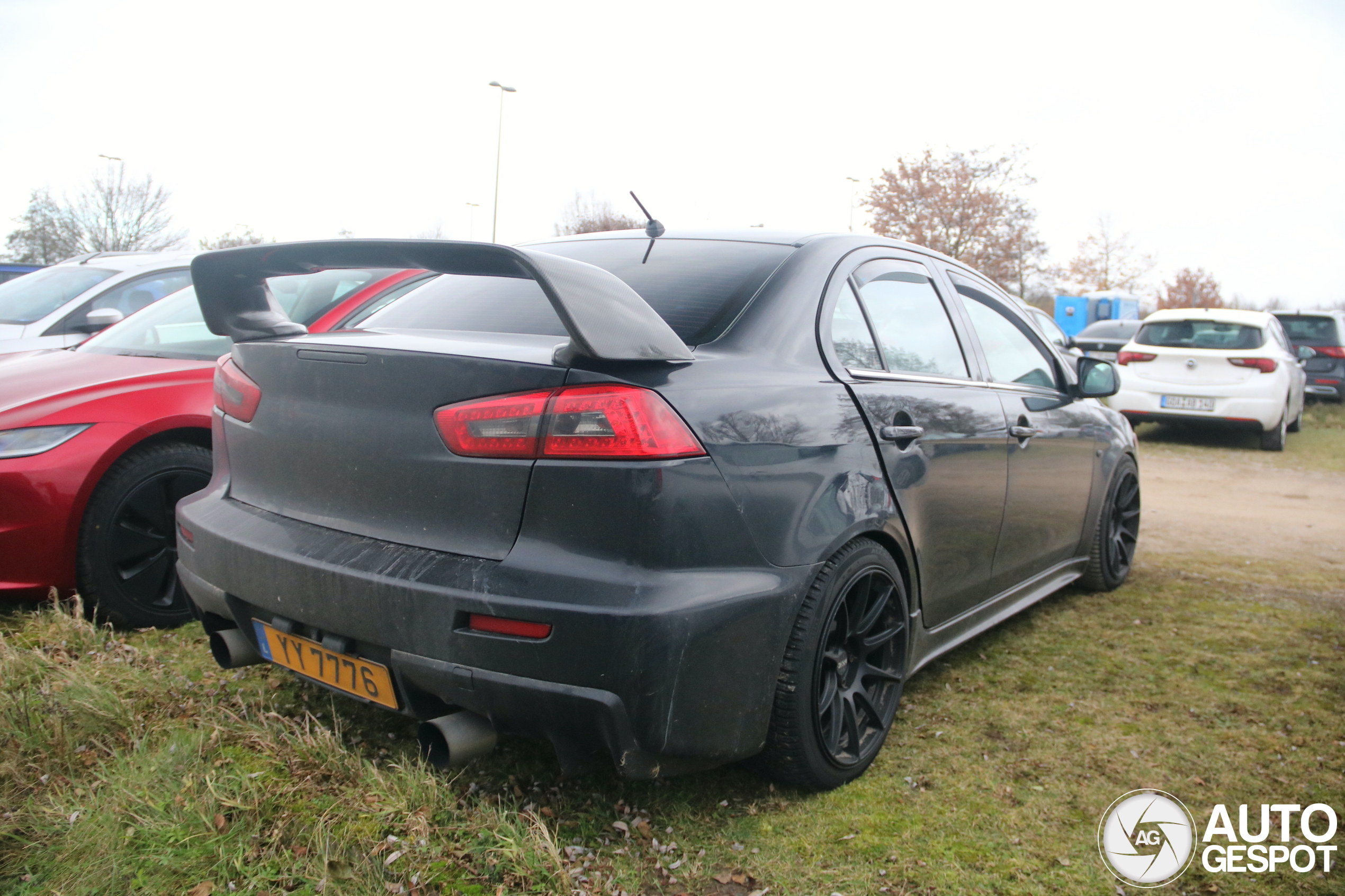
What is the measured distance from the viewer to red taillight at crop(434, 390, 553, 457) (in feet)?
6.79

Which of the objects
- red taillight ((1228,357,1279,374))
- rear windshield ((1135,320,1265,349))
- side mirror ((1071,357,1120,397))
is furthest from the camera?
rear windshield ((1135,320,1265,349))

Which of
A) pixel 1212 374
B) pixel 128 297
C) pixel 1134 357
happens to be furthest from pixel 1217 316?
pixel 128 297

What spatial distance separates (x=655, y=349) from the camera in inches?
84.7


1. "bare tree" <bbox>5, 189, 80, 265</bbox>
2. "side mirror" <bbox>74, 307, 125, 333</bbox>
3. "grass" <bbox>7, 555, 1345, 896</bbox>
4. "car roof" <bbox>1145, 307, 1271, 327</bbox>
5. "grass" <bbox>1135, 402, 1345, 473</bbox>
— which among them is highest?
"car roof" <bbox>1145, 307, 1271, 327</bbox>

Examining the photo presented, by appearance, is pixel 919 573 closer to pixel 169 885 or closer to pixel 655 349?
pixel 655 349

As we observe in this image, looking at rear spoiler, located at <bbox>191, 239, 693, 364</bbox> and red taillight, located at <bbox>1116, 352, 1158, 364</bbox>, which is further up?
rear spoiler, located at <bbox>191, 239, 693, 364</bbox>

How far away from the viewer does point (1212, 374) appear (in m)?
11.0

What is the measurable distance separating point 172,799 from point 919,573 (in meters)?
2.04

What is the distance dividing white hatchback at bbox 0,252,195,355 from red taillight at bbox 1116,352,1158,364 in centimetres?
990

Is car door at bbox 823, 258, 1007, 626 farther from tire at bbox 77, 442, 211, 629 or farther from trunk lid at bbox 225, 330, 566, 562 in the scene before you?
tire at bbox 77, 442, 211, 629

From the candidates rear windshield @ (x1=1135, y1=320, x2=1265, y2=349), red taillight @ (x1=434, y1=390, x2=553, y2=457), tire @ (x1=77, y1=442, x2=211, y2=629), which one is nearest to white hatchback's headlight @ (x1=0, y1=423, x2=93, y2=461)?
tire @ (x1=77, y1=442, x2=211, y2=629)

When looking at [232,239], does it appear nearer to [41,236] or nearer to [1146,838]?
[41,236]

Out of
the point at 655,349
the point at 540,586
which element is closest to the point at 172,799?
the point at 540,586

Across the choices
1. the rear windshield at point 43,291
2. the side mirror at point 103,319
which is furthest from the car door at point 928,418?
the rear windshield at point 43,291
